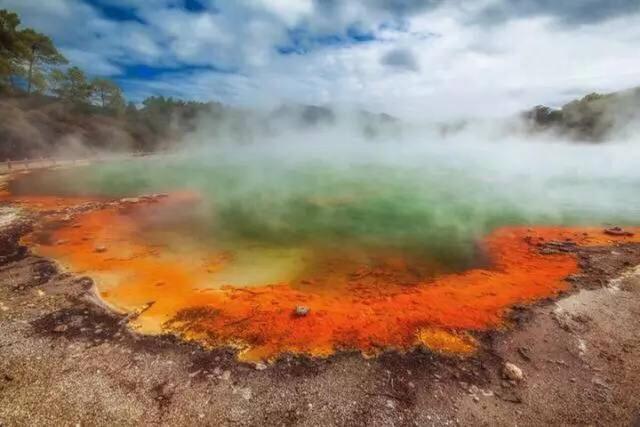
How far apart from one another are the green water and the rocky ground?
143 inches

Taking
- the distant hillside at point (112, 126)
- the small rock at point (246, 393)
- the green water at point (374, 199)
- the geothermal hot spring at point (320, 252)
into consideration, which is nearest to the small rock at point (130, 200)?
the geothermal hot spring at point (320, 252)

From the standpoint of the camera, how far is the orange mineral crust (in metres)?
5.80

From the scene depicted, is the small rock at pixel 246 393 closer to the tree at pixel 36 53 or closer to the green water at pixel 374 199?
the green water at pixel 374 199

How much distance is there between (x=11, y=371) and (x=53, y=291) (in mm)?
2486

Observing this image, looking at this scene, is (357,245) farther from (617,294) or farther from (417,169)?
(417,169)

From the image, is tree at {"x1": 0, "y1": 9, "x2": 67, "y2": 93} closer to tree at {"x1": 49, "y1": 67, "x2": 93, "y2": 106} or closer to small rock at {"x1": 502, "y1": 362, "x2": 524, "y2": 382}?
tree at {"x1": 49, "y1": 67, "x2": 93, "y2": 106}

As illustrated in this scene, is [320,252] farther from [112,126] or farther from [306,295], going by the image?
[112,126]

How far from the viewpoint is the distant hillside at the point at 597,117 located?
144 feet

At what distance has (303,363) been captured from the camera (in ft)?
16.9

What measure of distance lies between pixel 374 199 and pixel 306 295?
1042 cm

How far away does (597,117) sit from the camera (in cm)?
4819

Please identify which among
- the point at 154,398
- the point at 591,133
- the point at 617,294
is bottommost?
the point at 154,398

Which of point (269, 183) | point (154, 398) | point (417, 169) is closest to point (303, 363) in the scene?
point (154, 398)

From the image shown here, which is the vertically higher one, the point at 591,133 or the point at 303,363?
the point at 591,133
